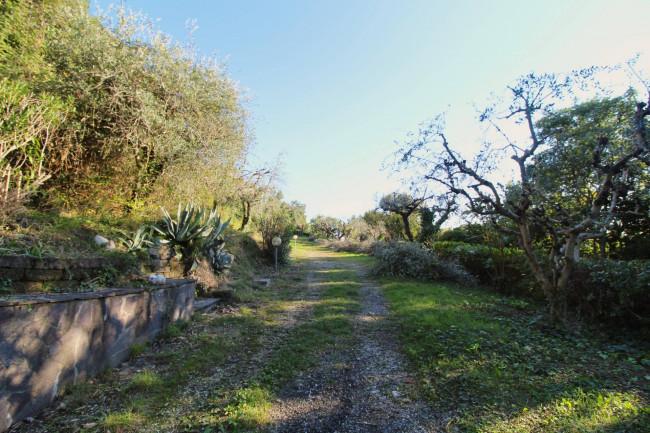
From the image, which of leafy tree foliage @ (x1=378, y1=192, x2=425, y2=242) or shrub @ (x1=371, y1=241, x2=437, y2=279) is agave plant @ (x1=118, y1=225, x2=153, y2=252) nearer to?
shrub @ (x1=371, y1=241, x2=437, y2=279)

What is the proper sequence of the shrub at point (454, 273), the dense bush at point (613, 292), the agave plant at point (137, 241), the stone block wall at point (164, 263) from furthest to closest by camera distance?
the shrub at point (454, 273)
the stone block wall at point (164, 263)
the agave plant at point (137, 241)
the dense bush at point (613, 292)

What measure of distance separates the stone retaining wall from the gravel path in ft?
6.01

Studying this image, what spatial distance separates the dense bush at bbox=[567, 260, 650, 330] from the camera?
377 cm

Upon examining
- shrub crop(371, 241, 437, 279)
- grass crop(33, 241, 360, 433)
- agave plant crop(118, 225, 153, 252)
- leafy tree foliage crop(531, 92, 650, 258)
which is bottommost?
grass crop(33, 241, 360, 433)

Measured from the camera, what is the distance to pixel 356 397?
2506 millimetres

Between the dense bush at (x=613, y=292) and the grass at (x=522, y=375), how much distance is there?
66cm

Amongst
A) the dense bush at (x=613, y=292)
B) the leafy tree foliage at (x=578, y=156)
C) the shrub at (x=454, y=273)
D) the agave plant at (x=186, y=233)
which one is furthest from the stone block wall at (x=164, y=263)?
the shrub at (x=454, y=273)

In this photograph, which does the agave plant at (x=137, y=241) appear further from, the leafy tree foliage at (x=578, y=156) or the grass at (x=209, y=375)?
the leafy tree foliage at (x=578, y=156)

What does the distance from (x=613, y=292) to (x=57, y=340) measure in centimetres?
689

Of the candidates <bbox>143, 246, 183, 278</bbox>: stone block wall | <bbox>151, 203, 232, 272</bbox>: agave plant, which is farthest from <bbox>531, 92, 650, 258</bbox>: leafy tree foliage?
<bbox>143, 246, 183, 278</bbox>: stone block wall

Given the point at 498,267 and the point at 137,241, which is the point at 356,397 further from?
the point at 498,267

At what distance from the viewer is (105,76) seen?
4930 mm

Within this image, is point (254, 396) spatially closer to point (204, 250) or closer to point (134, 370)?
point (134, 370)

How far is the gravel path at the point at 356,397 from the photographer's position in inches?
83.7
